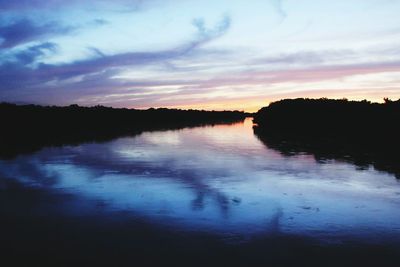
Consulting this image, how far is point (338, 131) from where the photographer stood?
50.1 metres

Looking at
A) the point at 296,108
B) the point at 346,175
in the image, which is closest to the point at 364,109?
the point at 296,108

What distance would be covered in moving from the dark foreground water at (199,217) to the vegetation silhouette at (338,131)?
578 cm

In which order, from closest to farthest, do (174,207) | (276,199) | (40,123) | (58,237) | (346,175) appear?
(58,237) → (174,207) → (276,199) → (346,175) → (40,123)

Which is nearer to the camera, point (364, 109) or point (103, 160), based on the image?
point (103, 160)

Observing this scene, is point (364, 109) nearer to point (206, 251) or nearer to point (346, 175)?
point (346, 175)

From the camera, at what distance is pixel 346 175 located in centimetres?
1678

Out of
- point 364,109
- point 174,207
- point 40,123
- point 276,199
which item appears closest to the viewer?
point 174,207

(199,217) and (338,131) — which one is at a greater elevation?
(338,131)

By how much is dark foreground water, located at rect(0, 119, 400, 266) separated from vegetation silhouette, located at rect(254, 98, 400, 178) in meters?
5.78

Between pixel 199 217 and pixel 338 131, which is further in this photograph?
pixel 338 131

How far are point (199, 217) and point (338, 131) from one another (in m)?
43.8

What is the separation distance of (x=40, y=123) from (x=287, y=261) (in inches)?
2506

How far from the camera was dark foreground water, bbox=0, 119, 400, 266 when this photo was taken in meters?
7.61

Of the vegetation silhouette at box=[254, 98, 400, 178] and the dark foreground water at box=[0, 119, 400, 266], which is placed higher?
the vegetation silhouette at box=[254, 98, 400, 178]
